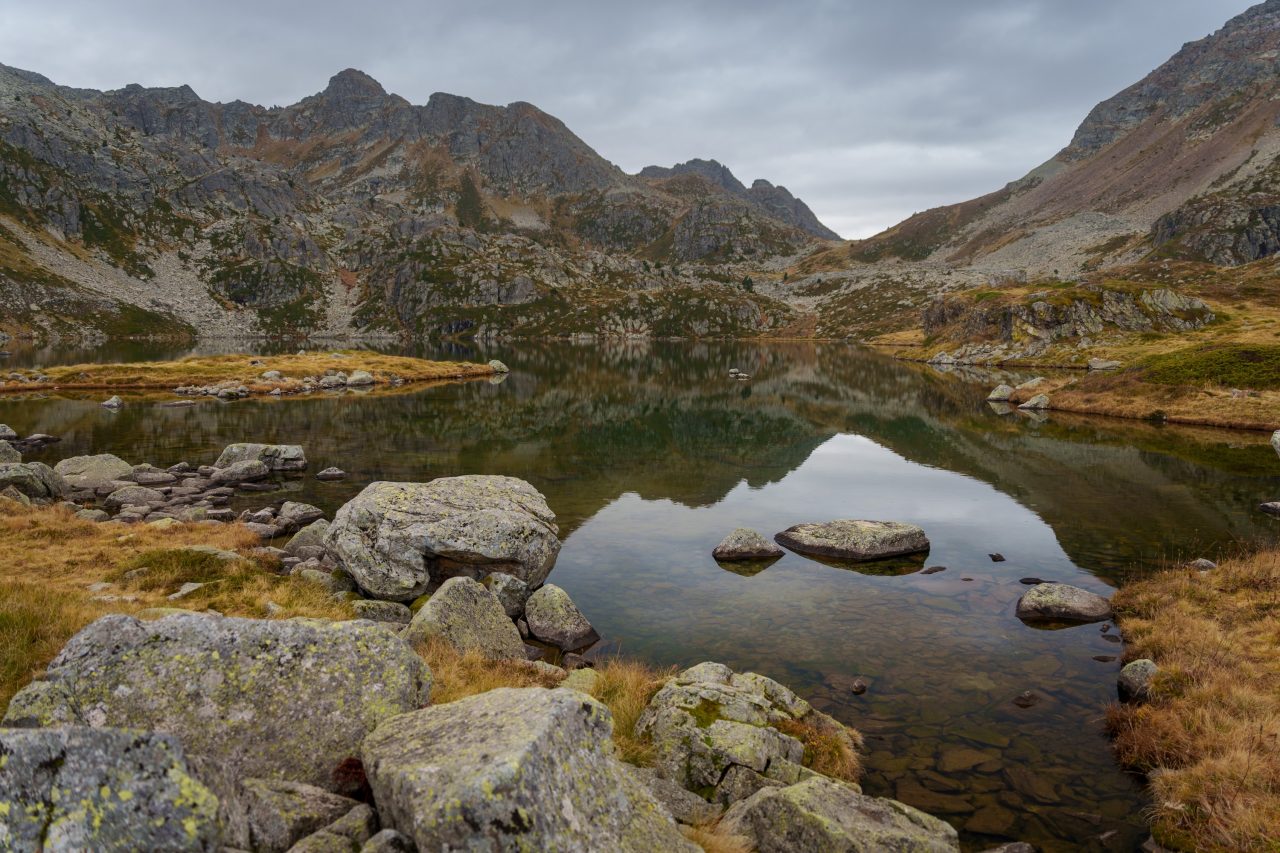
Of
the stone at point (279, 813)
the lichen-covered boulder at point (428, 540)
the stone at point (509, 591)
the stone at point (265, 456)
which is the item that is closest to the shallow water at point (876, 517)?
the stone at point (265, 456)

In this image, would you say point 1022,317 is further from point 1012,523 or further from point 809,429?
point 1012,523

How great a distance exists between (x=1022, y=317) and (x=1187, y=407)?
81063 millimetres

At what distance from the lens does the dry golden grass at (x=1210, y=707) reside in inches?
486

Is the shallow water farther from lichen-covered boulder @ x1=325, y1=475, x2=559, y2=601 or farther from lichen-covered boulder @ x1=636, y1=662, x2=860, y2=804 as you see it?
lichen-covered boulder @ x1=325, y1=475, x2=559, y2=601

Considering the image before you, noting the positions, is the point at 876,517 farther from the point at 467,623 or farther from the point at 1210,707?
the point at 467,623

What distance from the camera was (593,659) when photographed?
2081 cm

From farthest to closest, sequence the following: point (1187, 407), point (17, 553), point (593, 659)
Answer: point (1187, 407)
point (17, 553)
point (593, 659)

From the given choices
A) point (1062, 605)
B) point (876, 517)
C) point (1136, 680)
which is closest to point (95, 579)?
point (1136, 680)

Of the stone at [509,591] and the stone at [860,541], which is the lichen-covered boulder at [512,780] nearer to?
Result: the stone at [509,591]

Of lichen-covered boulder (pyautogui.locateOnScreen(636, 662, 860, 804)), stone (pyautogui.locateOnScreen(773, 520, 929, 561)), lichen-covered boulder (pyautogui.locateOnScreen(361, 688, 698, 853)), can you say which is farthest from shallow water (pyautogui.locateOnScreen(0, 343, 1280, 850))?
lichen-covered boulder (pyautogui.locateOnScreen(361, 688, 698, 853))

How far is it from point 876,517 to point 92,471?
159 feet

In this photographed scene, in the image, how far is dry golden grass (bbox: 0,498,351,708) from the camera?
12.2 meters

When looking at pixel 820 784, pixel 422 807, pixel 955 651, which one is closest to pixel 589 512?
pixel 955 651

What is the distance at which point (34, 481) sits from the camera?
3550 cm
